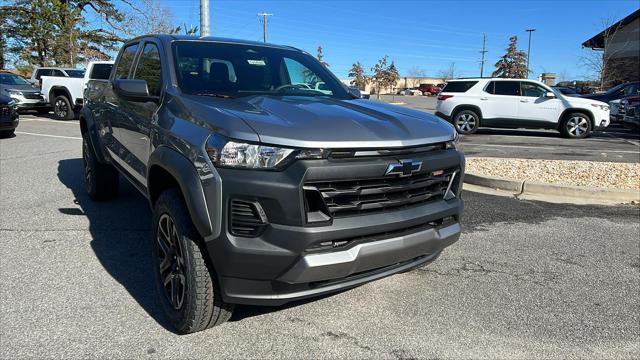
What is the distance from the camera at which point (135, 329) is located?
10.1ft

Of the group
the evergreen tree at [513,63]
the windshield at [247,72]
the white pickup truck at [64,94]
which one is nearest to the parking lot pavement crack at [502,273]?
the windshield at [247,72]

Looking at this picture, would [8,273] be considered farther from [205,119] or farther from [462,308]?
[462,308]

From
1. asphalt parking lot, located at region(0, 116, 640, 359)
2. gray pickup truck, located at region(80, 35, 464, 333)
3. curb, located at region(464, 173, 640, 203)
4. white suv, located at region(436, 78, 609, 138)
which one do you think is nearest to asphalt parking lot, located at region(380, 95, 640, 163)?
white suv, located at region(436, 78, 609, 138)

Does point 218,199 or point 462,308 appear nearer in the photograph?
point 218,199

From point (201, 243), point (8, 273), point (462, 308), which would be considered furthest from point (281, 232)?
point (8, 273)

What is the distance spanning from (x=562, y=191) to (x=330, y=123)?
17.1 ft

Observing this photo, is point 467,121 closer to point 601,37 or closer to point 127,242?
point 127,242

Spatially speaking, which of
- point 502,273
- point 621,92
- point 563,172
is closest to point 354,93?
point 502,273

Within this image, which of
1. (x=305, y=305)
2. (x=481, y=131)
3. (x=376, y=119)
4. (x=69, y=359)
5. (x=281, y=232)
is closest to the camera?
(x=281, y=232)

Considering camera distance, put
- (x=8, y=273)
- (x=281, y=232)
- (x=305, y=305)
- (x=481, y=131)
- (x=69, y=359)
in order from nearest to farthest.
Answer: (x=281, y=232) < (x=69, y=359) < (x=305, y=305) < (x=8, y=273) < (x=481, y=131)

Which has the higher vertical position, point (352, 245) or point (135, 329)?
point (352, 245)

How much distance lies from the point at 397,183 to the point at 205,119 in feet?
3.79

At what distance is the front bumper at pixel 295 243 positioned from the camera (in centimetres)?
250

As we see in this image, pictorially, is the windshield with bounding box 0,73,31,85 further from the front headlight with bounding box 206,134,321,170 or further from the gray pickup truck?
the front headlight with bounding box 206,134,321,170
